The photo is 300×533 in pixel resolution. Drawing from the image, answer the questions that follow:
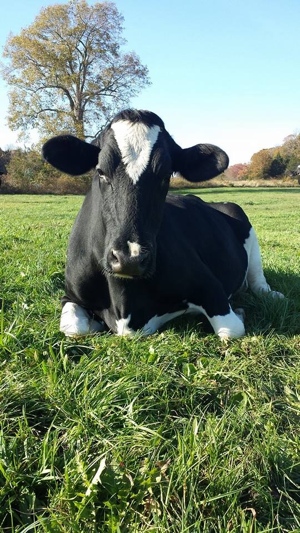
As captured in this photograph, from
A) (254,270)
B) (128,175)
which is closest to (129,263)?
(128,175)

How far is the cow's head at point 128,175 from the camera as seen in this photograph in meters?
3.35

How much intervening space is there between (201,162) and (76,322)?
193 centimetres

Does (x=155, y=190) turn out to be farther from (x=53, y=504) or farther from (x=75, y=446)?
(x=53, y=504)

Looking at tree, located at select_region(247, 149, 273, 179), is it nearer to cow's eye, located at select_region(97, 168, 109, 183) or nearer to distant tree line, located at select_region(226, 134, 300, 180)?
distant tree line, located at select_region(226, 134, 300, 180)

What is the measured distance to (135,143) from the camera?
12.2 ft

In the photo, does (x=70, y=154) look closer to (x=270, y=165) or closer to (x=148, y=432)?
(x=148, y=432)

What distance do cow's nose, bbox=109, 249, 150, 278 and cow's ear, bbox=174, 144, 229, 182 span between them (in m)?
1.46

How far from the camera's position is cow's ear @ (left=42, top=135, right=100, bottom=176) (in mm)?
4109

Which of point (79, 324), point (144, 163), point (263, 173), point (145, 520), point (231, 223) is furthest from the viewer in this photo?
point (263, 173)

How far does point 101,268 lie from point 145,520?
235cm

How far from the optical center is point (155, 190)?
3.72m

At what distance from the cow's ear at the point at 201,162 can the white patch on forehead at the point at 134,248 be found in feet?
4.60

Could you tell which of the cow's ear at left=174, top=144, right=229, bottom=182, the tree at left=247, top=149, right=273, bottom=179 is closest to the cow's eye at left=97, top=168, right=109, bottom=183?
the cow's ear at left=174, top=144, right=229, bottom=182

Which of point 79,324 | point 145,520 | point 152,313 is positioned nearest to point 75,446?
point 145,520
